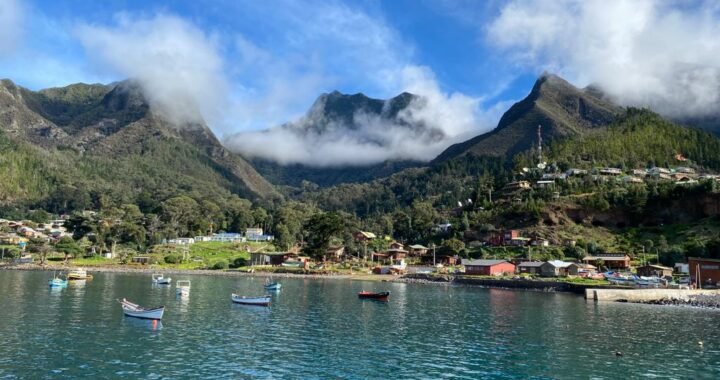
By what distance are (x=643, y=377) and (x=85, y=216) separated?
7873 inches

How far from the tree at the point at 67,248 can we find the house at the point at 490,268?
12334cm

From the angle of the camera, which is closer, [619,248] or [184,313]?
[184,313]

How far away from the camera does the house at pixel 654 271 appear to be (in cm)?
12031

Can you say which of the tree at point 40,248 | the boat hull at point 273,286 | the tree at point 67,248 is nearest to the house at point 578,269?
the boat hull at point 273,286

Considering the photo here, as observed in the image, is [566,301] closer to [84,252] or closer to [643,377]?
[643,377]

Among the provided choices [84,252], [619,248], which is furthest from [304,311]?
[84,252]

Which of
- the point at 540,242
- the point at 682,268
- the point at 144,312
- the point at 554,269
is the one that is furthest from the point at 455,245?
the point at 144,312

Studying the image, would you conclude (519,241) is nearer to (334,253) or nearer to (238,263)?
(334,253)

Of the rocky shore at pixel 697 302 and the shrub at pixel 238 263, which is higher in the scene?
the shrub at pixel 238 263

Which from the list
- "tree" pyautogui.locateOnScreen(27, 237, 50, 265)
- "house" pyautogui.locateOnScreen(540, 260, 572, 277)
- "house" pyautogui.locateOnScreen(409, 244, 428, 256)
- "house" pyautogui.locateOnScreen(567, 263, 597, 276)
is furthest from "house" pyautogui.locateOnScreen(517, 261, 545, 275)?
"tree" pyautogui.locateOnScreen(27, 237, 50, 265)

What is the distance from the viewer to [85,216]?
19738cm

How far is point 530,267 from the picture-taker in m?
140

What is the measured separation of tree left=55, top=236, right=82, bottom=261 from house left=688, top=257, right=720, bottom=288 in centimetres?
17128

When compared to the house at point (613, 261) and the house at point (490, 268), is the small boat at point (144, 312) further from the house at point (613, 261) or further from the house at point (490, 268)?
the house at point (613, 261)
